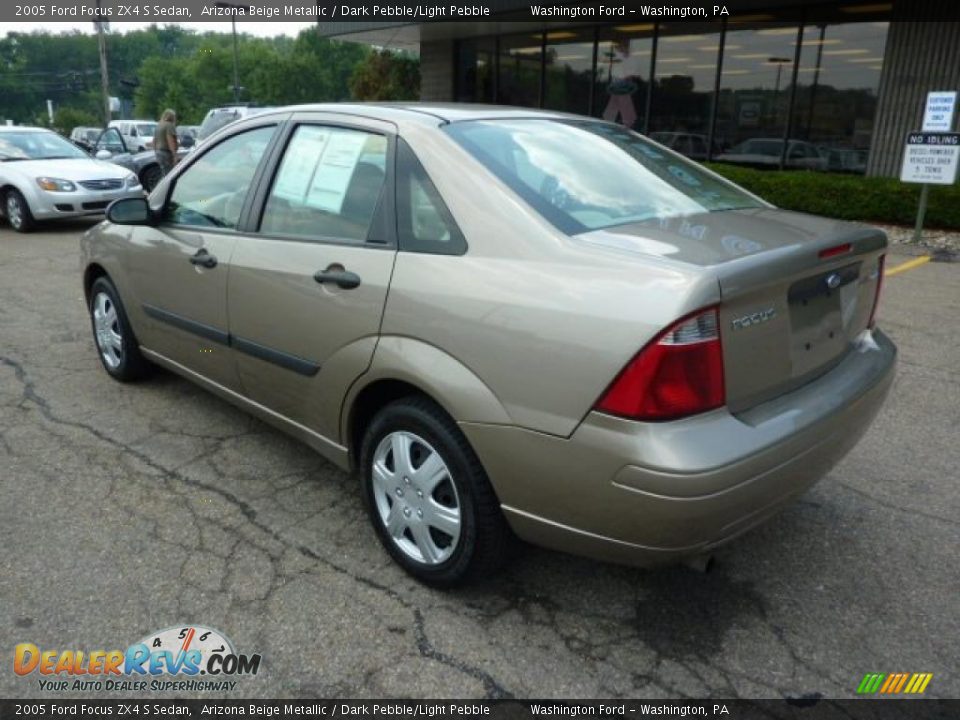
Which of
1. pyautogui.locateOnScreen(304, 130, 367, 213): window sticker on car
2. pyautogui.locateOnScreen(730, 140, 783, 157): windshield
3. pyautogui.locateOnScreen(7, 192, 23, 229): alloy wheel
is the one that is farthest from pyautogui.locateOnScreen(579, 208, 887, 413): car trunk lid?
pyautogui.locateOnScreen(730, 140, 783, 157): windshield

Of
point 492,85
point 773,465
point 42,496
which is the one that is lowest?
point 42,496

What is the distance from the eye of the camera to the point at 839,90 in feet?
40.6

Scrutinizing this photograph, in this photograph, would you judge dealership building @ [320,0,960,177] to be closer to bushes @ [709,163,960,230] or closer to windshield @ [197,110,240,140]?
bushes @ [709,163,960,230]

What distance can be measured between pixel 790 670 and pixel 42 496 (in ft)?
9.86

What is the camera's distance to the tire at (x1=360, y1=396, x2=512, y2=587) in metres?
2.40

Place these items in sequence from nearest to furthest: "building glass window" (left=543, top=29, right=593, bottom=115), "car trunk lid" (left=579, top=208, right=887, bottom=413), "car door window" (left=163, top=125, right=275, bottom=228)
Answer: "car trunk lid" (left=579, top=208, right=887, bottom=413), "car door window" (left=163, top=125, right=275, bottom=228), "building glass window" (left=543, top=29, right=593, bottom=115)

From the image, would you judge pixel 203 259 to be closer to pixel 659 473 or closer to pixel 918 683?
pixel 659 473

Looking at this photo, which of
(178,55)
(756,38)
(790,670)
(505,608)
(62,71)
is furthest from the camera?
(178,55)

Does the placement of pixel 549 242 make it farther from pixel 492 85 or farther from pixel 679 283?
pixel 492 85

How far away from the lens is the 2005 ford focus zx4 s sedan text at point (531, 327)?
2025 millimetres

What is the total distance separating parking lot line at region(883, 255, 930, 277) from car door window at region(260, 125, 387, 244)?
6.89m

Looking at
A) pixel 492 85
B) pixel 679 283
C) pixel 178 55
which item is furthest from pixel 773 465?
pixel 178 55

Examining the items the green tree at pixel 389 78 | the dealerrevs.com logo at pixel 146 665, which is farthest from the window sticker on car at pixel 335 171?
the green tree at pixel 389 78

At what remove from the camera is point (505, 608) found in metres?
2.57
